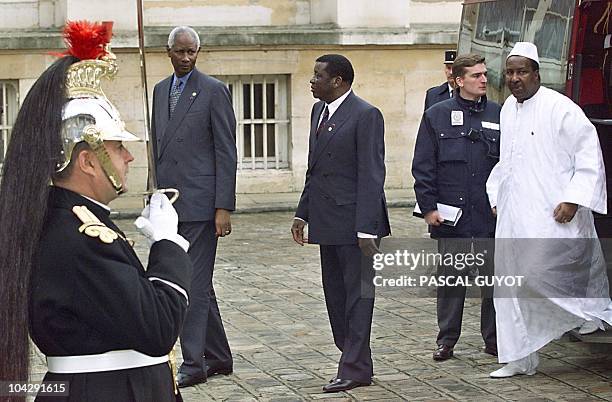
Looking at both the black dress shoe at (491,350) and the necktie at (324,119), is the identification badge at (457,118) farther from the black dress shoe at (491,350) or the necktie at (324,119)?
the black dress shoe at (491,350)

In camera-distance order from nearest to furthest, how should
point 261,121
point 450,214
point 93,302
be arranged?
point 93,302, point 450,214, point 261,121

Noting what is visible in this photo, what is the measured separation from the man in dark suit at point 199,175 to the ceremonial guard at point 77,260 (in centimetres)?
365

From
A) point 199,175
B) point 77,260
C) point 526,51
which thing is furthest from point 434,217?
point 77,260

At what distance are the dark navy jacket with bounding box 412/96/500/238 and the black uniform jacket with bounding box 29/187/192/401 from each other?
15.6ft

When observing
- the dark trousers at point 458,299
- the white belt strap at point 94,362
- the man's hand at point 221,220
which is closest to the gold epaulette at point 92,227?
the white belt strap at point 94,362

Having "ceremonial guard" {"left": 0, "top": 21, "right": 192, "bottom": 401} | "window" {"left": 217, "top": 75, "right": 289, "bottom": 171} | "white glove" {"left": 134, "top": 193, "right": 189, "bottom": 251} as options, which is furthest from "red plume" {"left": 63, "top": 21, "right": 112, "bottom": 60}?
"window" {"left": 217, "top": 75, "right": 289, "bottom": 171}

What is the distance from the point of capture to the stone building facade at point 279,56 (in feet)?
52.9

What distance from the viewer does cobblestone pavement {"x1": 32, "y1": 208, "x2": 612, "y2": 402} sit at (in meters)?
7.43

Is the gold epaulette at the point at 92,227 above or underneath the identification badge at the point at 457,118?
underneath

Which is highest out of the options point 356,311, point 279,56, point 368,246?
A: point 279,56

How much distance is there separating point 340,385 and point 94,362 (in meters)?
3.74

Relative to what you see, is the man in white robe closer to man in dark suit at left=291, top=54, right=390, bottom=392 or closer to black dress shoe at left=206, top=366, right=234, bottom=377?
man in dark suit at left=291, top=54, right=390, bottom=392

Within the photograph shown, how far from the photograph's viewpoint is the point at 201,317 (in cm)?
767

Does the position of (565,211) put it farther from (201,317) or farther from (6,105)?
(6,105)
